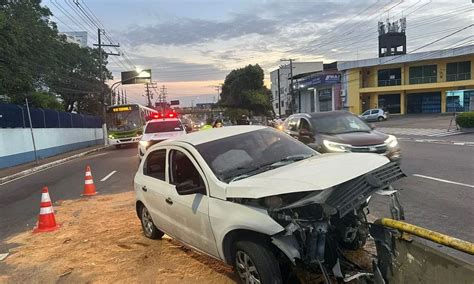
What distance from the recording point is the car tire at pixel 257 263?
3926 mm

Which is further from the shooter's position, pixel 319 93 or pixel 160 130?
pixel 319 93

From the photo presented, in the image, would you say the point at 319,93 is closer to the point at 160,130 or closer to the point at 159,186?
the point at 160,130

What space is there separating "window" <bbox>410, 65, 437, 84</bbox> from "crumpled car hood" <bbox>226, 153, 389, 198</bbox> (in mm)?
57724

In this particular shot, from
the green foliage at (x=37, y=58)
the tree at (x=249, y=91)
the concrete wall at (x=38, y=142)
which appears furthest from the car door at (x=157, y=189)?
the tree at (x=249, y=91)

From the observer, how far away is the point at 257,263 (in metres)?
3.98

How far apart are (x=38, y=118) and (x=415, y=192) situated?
23218 mm

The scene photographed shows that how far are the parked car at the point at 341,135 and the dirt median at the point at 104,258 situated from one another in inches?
193

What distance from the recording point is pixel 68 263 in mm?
5836

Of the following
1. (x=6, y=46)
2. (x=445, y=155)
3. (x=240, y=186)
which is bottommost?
(x=445, y=155)

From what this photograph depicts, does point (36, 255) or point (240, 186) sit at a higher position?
point (240, 186)

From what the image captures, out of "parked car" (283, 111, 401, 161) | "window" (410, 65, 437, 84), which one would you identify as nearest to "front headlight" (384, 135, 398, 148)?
"parked car" (283, 111, 401, 161)

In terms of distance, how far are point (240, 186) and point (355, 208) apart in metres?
1.07

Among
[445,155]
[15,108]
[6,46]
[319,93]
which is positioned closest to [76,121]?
[6,46]

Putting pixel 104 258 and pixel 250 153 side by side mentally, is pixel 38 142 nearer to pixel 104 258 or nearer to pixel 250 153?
pixel 104 258
